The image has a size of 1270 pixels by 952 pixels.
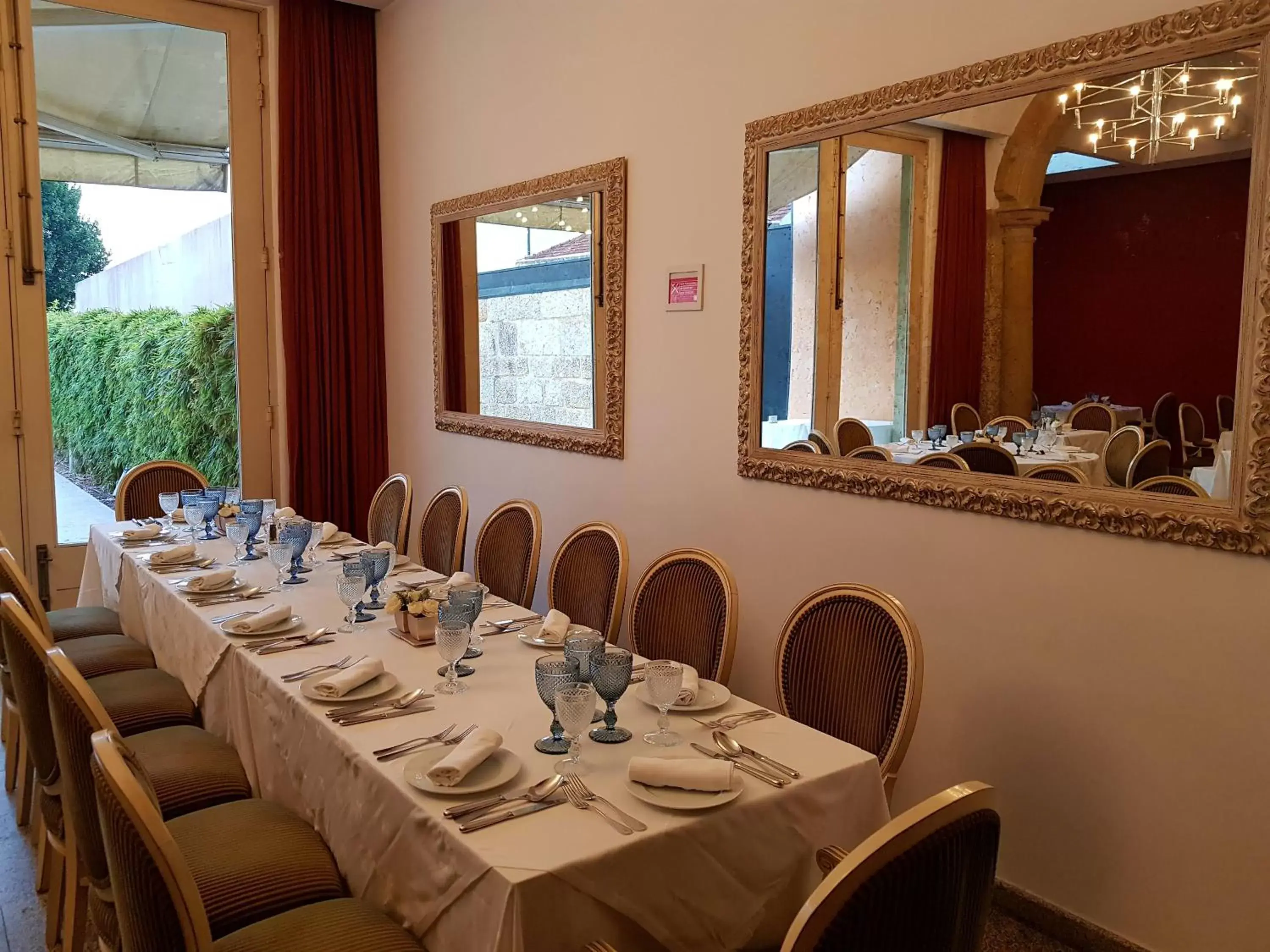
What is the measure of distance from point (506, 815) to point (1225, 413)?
5.38 feet

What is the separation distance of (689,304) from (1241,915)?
7.36ft

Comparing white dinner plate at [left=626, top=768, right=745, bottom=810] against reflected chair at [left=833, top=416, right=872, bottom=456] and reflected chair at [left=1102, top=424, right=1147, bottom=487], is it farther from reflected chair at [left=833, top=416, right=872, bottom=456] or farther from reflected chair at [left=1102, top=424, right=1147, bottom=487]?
reflected chair at [left=833, top=416, right=872, bottom=456]

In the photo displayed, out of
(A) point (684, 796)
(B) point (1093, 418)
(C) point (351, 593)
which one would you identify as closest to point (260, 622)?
(C) point (351, 593)

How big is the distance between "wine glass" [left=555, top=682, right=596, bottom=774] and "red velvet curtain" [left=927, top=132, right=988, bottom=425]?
142 cm

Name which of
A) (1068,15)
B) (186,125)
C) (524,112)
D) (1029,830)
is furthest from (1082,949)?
(186,125)

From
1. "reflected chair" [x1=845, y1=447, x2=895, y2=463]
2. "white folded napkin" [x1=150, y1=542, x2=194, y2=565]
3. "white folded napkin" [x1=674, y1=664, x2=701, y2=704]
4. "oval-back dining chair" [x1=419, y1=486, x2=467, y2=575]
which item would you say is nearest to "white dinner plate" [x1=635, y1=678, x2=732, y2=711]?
"white folded napkin" [x1=674, y1=664, x2=701, y2=704]

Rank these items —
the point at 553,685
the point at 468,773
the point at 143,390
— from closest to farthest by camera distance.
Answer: the point at 468,773 → the point at 553,685 → the point at 143,390

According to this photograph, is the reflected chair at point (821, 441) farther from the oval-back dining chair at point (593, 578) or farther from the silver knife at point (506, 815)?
the silver knife at point (506, 815)

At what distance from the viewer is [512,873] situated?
1.29 m

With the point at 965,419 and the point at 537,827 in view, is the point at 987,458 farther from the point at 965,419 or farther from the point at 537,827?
the point at 537,827

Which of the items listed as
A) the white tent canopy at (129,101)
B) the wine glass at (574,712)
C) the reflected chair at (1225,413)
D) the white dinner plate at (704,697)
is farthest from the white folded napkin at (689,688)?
the white tent canopy at (129,101)

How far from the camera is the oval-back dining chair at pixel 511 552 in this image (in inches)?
124

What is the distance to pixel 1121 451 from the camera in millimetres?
2188

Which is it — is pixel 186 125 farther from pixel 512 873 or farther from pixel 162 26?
pixel 512 873
